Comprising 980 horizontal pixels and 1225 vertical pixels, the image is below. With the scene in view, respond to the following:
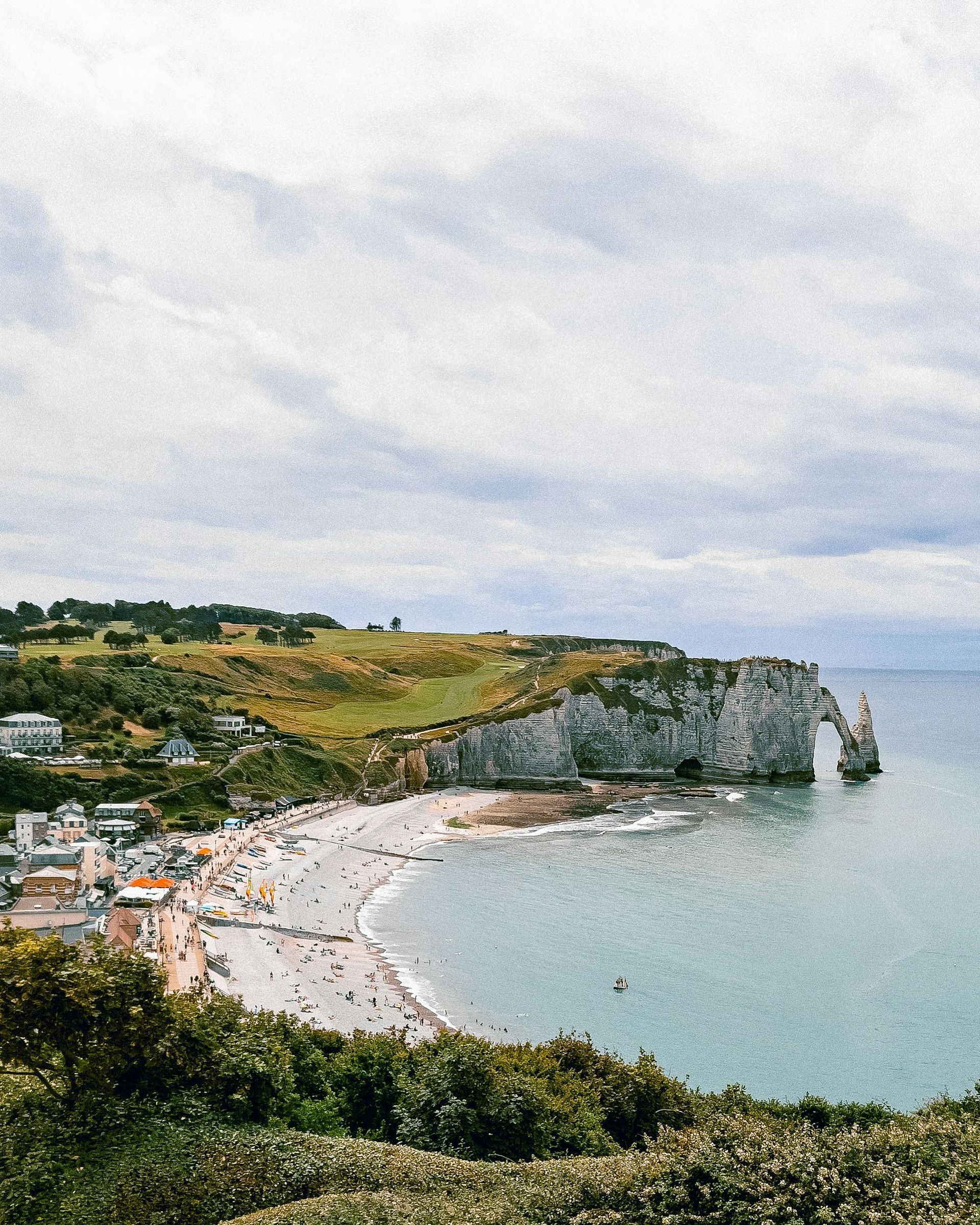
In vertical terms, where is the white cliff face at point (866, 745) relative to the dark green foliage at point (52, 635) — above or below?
below

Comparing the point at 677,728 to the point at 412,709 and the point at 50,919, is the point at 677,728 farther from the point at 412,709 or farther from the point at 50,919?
the point at 50,919

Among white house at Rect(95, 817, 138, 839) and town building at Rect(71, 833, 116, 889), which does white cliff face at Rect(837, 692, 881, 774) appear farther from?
town building at Rect(71, 833, 116, 889)

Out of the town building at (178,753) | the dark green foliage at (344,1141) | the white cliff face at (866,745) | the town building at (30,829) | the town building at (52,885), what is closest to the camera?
the dark green foliage at (344,1141)

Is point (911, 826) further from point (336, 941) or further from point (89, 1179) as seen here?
point (89, 1179)

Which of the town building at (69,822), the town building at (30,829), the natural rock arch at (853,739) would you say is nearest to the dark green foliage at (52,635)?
the town building at (69,822)

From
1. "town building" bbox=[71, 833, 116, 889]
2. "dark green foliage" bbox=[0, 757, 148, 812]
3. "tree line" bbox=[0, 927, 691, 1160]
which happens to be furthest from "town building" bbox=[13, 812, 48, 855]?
"tree line" bbox=[0, 927, 691, 1160]

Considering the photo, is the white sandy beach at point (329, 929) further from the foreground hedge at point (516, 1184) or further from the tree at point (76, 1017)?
the foreground hedge at point (516, 1184)
